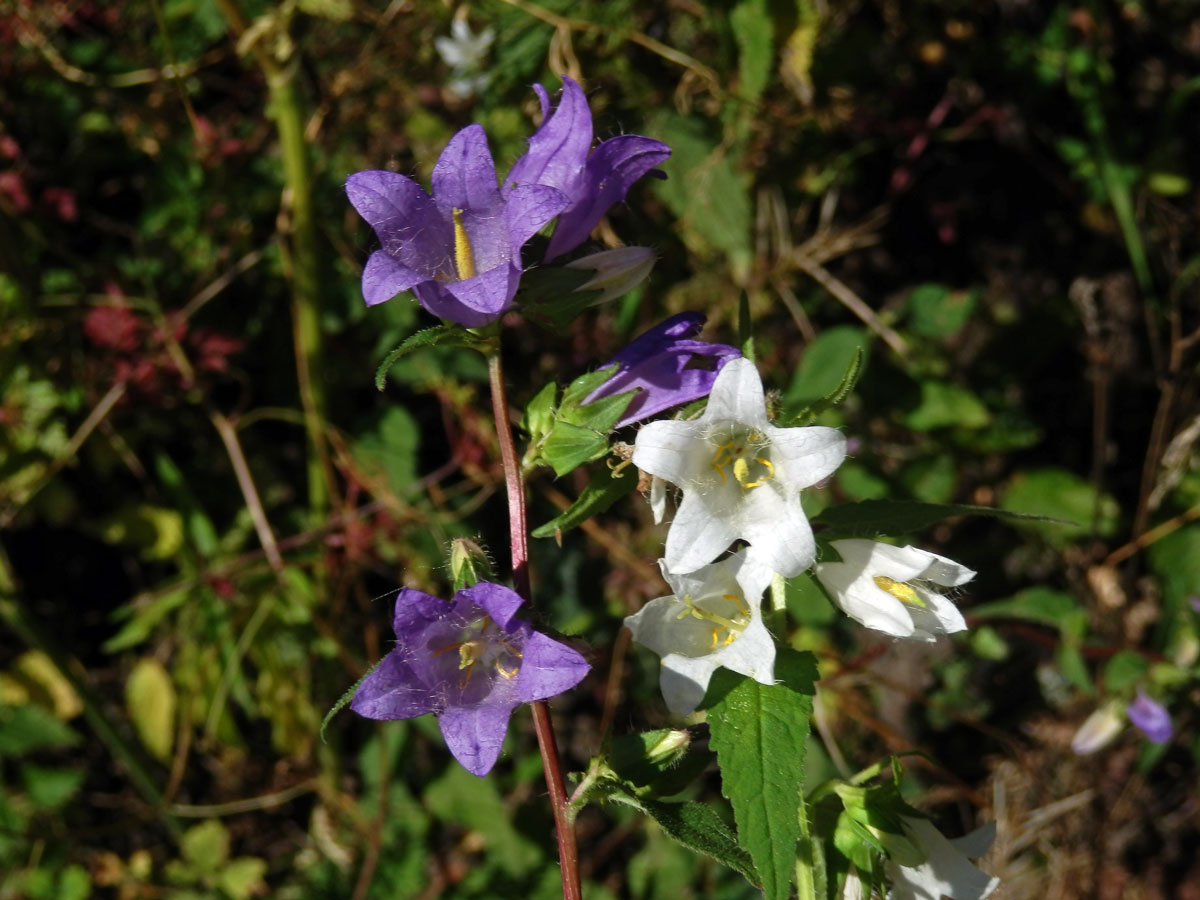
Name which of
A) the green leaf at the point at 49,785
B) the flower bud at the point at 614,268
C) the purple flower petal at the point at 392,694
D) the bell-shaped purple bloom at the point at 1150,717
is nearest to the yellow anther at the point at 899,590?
the flower bud at the point at 614,268

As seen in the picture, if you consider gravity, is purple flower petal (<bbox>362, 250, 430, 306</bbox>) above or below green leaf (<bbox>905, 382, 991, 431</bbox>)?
above

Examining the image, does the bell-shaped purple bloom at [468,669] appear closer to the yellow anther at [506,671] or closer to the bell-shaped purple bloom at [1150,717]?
the yellow anther at [506,671]

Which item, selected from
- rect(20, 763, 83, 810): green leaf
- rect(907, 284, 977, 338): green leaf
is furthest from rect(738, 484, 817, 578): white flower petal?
rect(20, 763, 83, 810): green leaf

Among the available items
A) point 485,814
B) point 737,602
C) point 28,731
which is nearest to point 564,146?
point 737,602

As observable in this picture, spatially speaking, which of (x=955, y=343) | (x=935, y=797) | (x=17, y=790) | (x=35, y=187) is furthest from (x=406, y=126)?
(x=935, y=797)

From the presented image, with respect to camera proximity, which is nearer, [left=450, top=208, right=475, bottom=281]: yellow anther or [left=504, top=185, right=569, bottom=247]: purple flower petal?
[left=504, top=185, right=569, bottom=247]: purple flower petal

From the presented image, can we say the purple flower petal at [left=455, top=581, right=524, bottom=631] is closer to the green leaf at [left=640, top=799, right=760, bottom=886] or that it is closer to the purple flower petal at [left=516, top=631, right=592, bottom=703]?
the purple flower petal at [left=516, top=631, right=592, bottom=703]

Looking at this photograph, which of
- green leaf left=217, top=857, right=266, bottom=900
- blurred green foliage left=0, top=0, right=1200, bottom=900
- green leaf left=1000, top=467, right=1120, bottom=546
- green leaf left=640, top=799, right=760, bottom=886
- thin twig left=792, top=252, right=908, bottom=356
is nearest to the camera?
green leaf left=640, top=799, right=760, bottom=886
